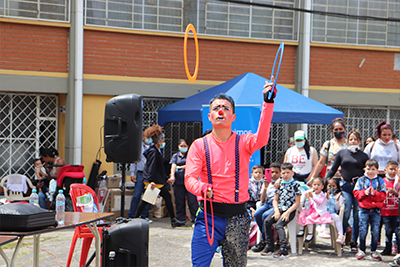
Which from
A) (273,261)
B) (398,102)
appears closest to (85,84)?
(273,261)

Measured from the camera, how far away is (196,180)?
368cm

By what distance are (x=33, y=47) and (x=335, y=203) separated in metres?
7.51

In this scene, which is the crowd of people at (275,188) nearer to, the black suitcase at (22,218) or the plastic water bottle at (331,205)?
the plastic water bottle at (331,205)

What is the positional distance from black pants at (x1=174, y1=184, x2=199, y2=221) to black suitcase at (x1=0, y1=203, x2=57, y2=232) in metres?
5.03

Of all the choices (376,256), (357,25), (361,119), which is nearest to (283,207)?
(376,256)

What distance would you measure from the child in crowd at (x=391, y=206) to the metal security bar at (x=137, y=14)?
6826mm

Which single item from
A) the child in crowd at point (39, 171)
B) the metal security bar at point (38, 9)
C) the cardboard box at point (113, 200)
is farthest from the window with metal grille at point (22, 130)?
the cardboard box at point (113, 200)

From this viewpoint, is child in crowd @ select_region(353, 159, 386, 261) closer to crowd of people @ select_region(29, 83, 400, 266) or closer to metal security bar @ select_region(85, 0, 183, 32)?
crowd of people @ select_region(29, 83, 400, 266)

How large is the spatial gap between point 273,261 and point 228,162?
2.96 m

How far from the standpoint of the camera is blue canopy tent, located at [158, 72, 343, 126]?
360 inches

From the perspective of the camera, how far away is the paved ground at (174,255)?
20.0 ft

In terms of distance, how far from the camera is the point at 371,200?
6.32m

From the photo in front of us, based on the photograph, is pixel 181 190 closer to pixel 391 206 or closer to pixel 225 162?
pixel 391 206

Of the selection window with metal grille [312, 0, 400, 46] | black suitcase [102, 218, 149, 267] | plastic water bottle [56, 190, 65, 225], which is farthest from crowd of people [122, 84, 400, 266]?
window with metal grille [312, 0, 400, 46]
